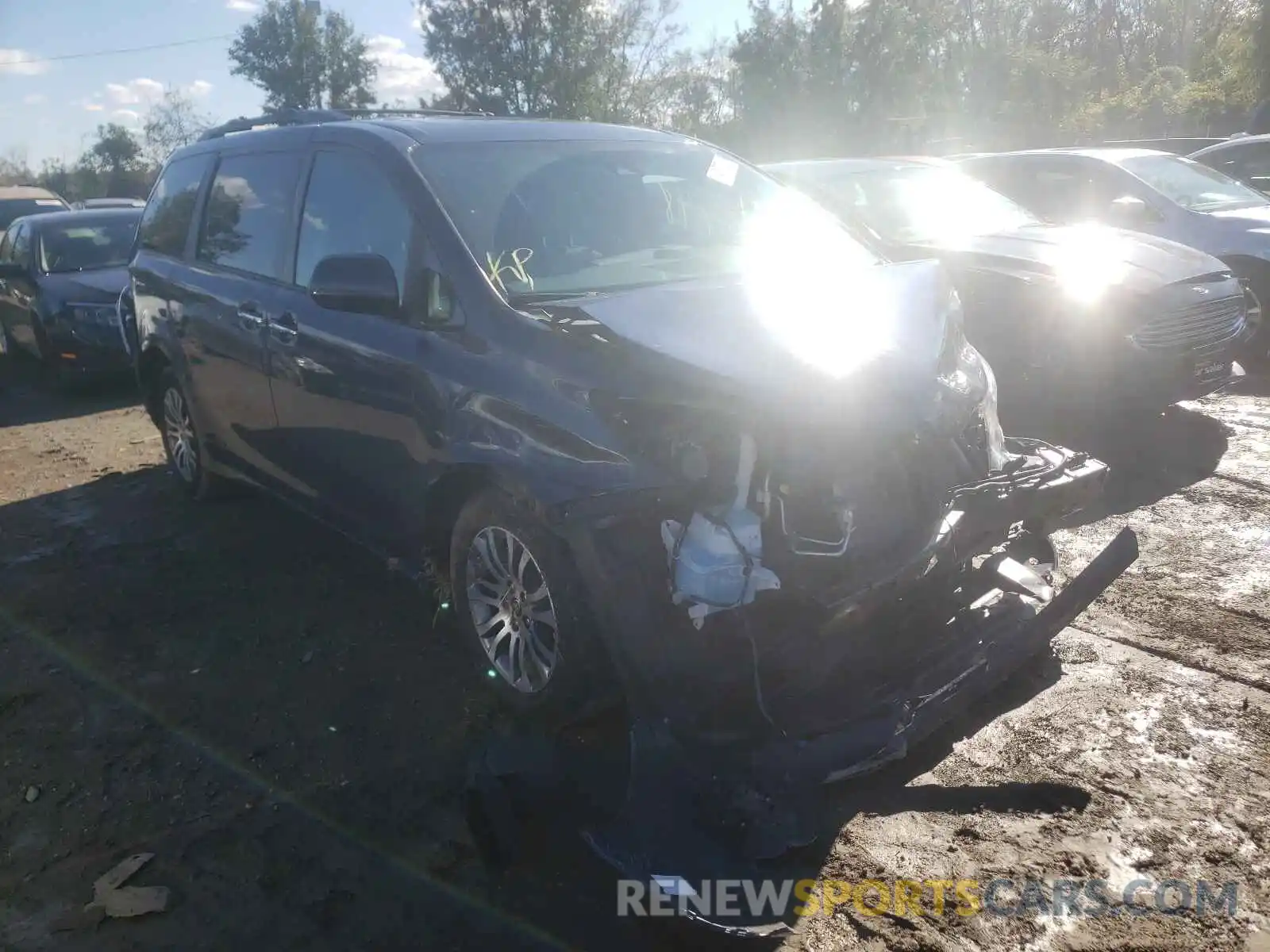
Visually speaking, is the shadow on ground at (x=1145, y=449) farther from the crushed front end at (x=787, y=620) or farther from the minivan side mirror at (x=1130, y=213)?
the crushed front end at (x=787, y=620)

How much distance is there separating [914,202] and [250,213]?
4.77 meters

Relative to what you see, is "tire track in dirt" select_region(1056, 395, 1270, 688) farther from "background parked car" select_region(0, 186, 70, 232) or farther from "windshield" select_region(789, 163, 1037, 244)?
"background parked car" select_region(0, 186, 70, 232)

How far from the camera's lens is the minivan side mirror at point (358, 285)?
3482 millimetres

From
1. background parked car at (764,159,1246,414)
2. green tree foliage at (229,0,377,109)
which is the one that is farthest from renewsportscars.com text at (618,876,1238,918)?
green tree foliage at (229,0,377,109)

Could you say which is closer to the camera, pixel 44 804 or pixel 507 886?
pixel 507 886

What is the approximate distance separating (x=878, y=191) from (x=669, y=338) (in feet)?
16.9

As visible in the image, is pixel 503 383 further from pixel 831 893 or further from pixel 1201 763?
pixel 1201 763

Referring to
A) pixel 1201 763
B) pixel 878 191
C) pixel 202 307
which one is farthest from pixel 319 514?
pixel 878 191

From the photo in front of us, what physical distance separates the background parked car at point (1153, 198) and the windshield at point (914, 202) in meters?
0.98

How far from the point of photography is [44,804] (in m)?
3.29

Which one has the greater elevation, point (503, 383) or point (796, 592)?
point (503, 383)

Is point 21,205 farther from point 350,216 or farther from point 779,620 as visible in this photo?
point 779,620

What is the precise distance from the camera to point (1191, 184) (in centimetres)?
883

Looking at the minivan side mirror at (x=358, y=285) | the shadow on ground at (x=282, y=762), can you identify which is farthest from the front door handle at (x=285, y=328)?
the shadow on ground at (x=282, y=762)
